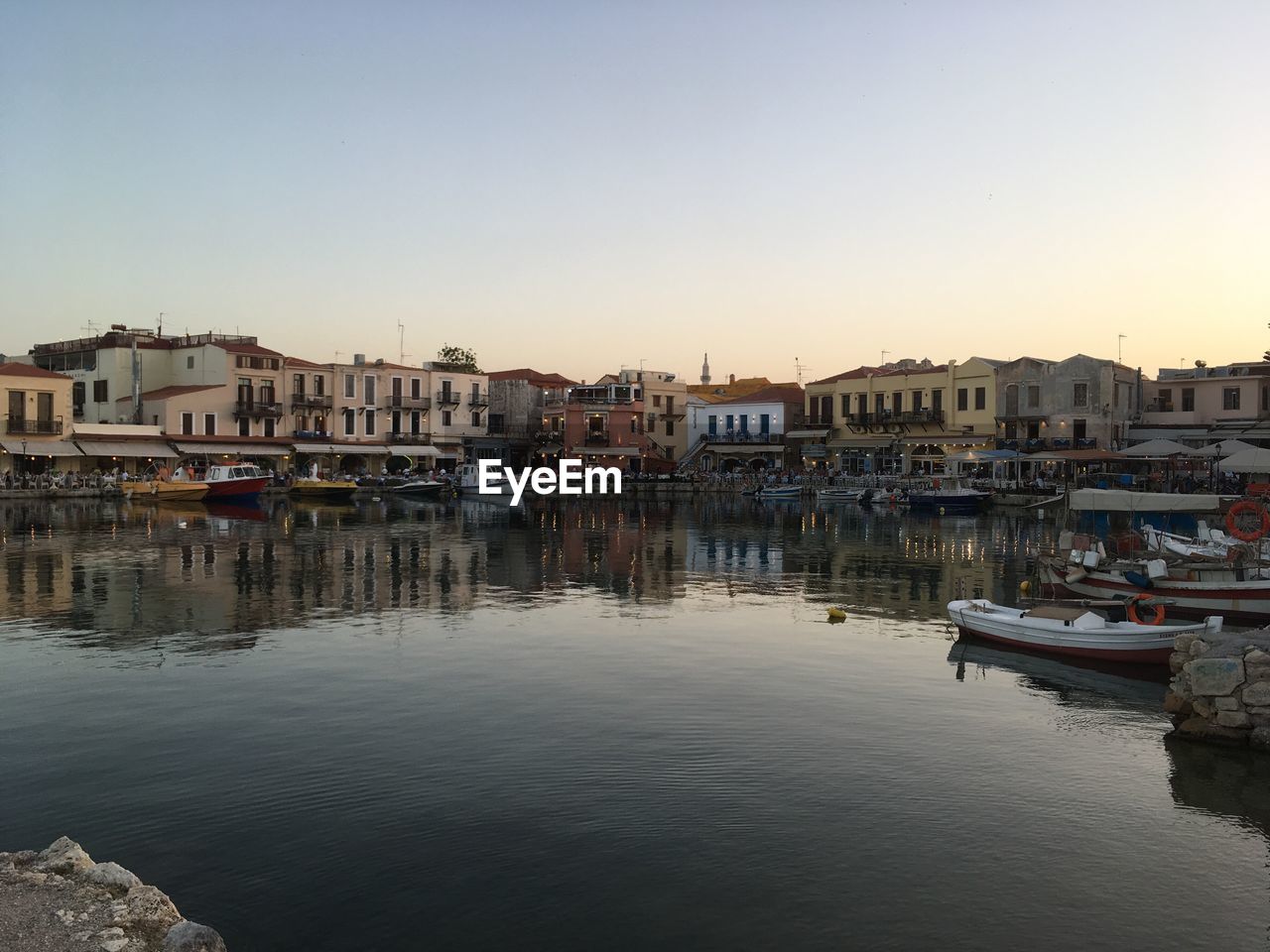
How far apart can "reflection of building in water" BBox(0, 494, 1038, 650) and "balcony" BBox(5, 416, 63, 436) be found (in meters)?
8.25

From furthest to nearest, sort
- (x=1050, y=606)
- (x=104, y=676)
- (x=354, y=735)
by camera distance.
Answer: (x=1050, y=606)
(x=104, y=676)
(x=354, y=735)

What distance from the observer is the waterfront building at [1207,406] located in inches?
2571

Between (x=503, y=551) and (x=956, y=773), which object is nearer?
(x=956, y=773)

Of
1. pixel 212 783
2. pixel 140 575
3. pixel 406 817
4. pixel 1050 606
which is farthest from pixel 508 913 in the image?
pixel 140 575

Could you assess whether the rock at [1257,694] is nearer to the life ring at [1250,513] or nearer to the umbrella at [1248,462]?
the life ring at [1250,513]

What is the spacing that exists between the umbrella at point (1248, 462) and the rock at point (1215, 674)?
115 feet

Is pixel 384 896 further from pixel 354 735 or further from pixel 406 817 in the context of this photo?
pixel 354 735

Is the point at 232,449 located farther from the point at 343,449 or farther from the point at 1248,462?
the point at 1248,462

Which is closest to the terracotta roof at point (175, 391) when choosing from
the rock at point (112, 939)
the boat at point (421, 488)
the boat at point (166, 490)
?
the boat at point (166, 490)

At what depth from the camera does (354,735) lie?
13742mm

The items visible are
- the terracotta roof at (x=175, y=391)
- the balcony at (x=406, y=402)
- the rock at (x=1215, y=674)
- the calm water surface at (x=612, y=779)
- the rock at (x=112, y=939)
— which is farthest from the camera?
the balcony at (x=406, y=402)

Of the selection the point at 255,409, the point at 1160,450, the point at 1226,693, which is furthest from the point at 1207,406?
the point at 255,409

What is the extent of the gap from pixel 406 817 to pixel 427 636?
10.5 meters

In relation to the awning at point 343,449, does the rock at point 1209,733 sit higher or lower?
lower
